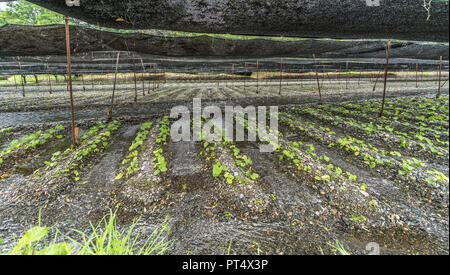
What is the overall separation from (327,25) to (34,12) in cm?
699

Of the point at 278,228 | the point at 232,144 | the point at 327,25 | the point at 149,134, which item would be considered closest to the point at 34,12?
the point at 149,134

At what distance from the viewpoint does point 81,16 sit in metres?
3.15
